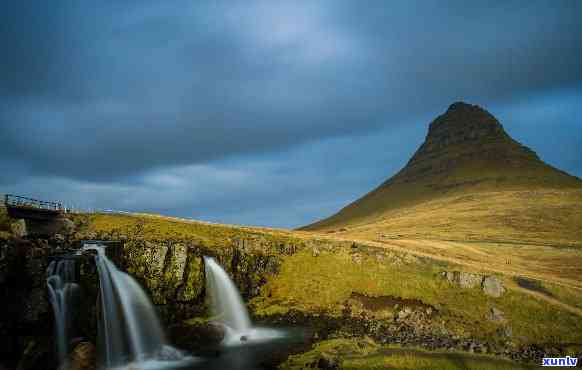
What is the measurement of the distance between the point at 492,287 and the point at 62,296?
184 ft

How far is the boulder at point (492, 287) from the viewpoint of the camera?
191 feet

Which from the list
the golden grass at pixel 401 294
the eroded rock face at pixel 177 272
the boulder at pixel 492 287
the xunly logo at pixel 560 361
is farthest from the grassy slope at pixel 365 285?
the xunly logo at pixel 560 361

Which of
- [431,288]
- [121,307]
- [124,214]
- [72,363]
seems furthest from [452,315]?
[124,214]

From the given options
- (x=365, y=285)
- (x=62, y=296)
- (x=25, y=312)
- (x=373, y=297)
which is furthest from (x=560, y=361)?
(x=25, y=312)

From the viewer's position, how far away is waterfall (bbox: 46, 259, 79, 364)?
38906 mm

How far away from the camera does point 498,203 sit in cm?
17650

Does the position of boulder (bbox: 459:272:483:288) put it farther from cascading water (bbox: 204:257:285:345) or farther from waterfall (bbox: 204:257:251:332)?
waterfall (bbox: 204:257:251:332)

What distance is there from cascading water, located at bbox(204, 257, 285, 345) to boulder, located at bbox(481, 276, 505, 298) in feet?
103

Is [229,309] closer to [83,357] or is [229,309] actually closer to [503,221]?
[83,357]

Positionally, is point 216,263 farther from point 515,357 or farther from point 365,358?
point 515,357

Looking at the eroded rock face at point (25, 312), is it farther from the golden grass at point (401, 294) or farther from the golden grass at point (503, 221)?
the golden grass at point (503, 221)

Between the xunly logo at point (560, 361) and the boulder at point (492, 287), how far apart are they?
1772 cm

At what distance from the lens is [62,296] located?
1626 inches

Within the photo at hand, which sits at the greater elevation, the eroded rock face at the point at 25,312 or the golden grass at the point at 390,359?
the eroded rock face at the point at 25,312
